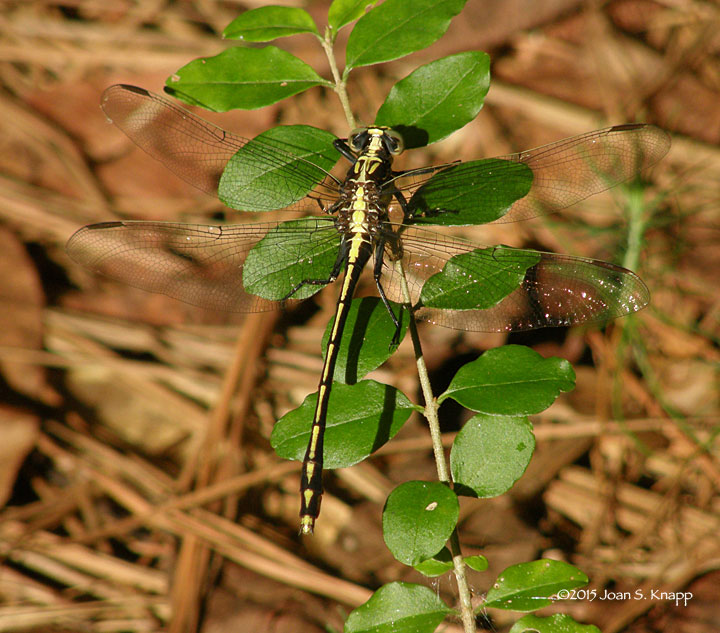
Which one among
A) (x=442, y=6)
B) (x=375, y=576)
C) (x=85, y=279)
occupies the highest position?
(x=85, y=279)

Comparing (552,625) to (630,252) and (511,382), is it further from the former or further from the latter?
(630,252)

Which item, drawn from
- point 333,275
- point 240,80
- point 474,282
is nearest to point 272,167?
point 240,80

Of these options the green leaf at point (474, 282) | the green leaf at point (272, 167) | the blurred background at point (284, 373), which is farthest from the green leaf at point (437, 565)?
the blurred background at point (284, 373)

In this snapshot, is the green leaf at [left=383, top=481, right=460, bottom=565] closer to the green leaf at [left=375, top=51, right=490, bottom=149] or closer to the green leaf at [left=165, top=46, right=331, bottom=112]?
the green leaf at [left=375, top=51, right=490, bottom=149]

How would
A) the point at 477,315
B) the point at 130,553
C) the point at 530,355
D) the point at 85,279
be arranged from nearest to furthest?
the point at 530,355 < the point at 477,315 < the point at 130,553 < the point at 85,279

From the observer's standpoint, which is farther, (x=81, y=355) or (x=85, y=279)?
(x=85, y=279)

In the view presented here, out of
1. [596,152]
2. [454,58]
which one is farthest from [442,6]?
[596,152]

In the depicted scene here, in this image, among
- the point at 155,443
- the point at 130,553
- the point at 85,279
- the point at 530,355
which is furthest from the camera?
the point at 85,279

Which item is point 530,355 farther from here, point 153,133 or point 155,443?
point 155,443
